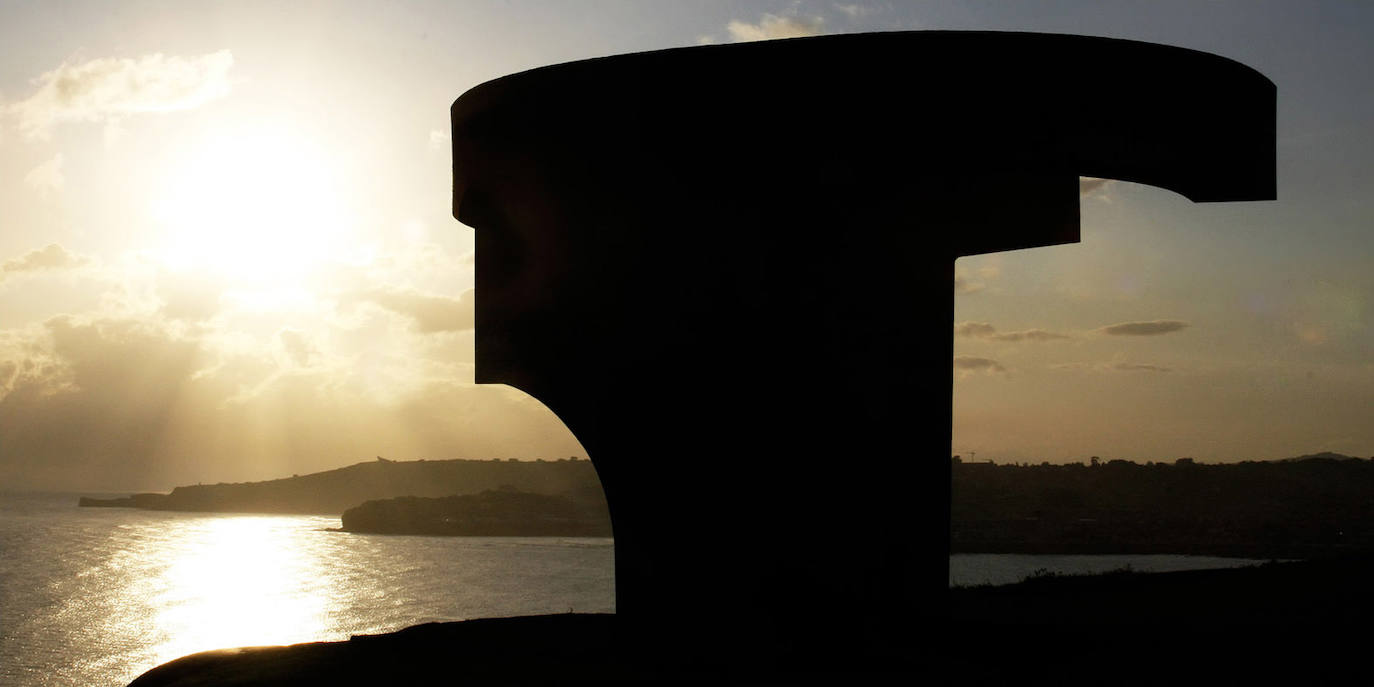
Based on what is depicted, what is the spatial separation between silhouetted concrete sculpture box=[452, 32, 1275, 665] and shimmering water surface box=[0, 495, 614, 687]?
1290 inches

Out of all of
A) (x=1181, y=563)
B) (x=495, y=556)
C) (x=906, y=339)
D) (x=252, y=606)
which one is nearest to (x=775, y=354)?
(x=906, y=339)

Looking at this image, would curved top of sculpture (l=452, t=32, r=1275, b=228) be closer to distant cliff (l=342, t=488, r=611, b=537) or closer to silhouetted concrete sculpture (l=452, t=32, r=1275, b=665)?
silhouetted concrete sculpture (l=452, t=32, r=1275, b=665)

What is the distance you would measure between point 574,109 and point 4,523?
560 ft

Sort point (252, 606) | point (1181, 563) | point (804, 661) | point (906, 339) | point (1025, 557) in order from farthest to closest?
1. point (1025, 557)
2. point (1181, 563)
3. point (252, 606)
4. point (906, 339)
5. point (804, 661)

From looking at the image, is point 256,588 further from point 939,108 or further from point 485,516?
point 939,108

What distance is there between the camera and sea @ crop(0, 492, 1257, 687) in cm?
5300

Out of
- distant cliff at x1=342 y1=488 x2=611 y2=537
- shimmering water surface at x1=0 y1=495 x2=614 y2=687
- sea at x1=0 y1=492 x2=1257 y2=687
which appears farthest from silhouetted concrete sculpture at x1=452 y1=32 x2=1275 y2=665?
distant cliff at x1=342 y1=488 x2=611 y2=537

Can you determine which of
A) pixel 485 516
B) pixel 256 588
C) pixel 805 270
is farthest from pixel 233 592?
pixel 805 270

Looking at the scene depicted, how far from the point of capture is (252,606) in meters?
67.4

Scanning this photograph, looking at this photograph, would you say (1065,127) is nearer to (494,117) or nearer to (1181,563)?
(494,117)

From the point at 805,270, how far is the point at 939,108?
1380 millimetres

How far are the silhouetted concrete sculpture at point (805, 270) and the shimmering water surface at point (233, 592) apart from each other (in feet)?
108

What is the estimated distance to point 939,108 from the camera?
7.70 meters

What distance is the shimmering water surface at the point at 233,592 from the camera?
173ft
